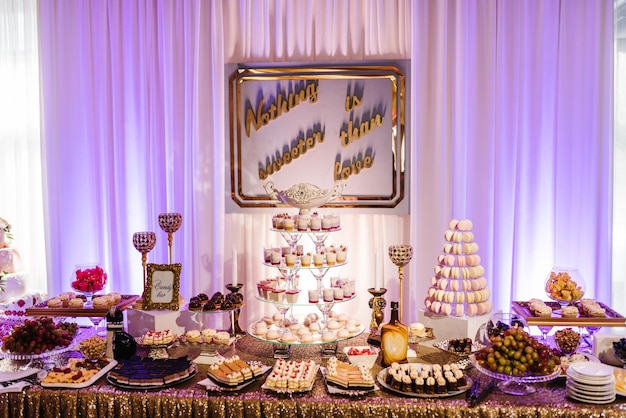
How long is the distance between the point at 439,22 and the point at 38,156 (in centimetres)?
320

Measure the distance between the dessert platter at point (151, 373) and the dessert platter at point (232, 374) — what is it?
110 mm

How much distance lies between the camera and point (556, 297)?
362cm

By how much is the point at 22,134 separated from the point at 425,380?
12.3 ft

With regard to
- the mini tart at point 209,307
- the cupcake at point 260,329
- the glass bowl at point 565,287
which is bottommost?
the cupcake at point 260,329

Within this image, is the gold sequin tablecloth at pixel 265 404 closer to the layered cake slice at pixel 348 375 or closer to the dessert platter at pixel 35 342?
the layered cake slice at pixel 348 375

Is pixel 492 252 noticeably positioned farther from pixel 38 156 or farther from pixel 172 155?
pixel 38 156

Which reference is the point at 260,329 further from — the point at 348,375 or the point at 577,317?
the point at 577,317

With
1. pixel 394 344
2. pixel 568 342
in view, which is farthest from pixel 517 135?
pixel 394 344

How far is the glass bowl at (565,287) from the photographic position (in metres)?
3.59

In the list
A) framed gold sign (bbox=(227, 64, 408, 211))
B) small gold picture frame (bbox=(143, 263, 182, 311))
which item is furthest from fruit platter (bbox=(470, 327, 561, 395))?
framed gold sign (bbox=(227, 64, 408, 211))

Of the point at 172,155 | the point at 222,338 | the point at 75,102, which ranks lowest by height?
the point at 222,338

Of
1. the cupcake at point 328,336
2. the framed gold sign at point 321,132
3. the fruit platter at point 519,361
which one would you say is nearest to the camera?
the fruit platter at point 519,361

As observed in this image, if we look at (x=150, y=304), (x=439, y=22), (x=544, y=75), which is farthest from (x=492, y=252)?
(x=150, y=304)

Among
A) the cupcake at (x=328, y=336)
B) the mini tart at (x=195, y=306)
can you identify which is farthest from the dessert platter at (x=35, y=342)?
the cupcake at (x=328, y=336)
